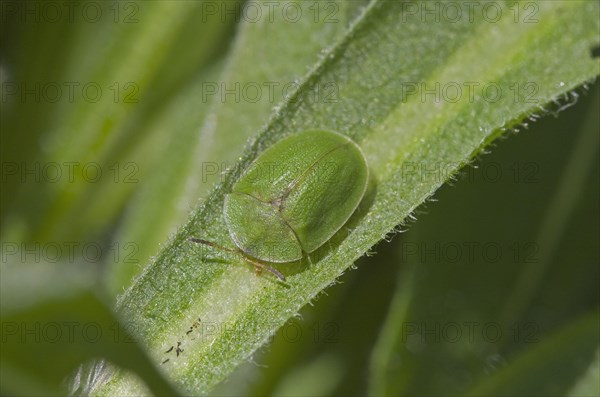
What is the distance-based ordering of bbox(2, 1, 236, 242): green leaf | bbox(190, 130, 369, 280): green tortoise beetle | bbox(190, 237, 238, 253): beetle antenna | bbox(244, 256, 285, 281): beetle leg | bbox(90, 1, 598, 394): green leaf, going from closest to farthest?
bbox(90, 1, 598, 394): green leaf, bbox(190, 237, 238, 253): beetle antenna, bbox(244, 256, 285, 281): beetle leg, bbox(190, 130, 369, 280): green tortoise beetle, bbox(2, 1, 236, 242): green leaf

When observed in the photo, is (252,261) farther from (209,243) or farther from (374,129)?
(374,129)

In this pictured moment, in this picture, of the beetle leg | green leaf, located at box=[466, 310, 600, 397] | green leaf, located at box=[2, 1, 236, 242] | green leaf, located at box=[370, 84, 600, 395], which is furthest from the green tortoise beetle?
green leaf, located at box=[2, 1, 236, 242]

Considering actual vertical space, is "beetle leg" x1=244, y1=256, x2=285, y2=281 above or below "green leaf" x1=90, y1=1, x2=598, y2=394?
below

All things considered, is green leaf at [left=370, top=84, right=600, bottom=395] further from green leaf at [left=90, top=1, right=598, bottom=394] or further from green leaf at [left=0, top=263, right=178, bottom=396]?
green leaf at [left=0, top=263, right=178, bottom=396]

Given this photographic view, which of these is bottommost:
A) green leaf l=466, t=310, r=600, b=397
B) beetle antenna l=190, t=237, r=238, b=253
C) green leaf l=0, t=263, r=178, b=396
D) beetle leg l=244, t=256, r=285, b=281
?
green leaf l=466, t=310, r=600, b=397

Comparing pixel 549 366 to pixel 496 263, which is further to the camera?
pixel 496 263

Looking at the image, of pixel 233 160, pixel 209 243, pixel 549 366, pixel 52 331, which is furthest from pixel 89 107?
pixel 549 366

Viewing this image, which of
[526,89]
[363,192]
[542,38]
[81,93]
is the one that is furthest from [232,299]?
[81,93]

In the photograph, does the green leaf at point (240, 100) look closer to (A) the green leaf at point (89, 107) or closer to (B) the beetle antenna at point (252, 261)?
(A) the green leaf at point (89, 107)
